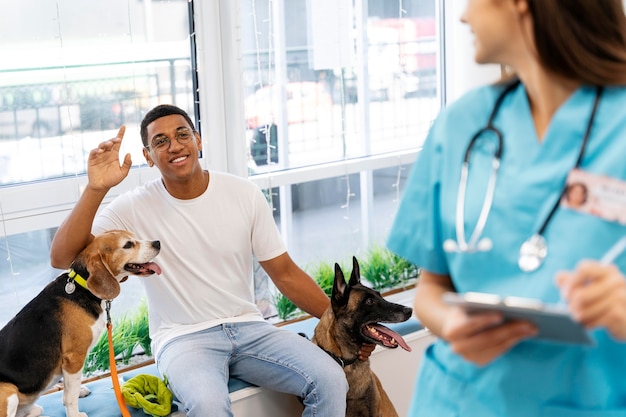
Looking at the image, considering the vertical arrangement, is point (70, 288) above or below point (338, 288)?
above

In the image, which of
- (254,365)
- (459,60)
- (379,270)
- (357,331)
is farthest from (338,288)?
(459,60)

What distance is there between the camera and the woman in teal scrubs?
0.93 m

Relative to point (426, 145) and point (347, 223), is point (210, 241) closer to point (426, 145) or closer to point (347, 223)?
point (347, 223)

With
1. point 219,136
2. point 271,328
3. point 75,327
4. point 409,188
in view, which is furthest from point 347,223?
point 409,188

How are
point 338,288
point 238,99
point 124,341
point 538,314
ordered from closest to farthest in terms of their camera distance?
point 538,314 < point 338,288 < point 124,341 < point 238,99

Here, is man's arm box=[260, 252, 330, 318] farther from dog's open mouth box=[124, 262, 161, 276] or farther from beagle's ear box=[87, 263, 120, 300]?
beagle's ear box=[87, 263, 120, 300]

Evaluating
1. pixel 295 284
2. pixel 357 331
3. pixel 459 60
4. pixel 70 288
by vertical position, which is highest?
pixel 459 60

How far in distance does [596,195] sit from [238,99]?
7.41ft

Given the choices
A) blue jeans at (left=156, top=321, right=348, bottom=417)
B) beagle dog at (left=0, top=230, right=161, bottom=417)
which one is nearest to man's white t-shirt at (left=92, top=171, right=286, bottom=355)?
blue jeans at (left=156, top=321, right=348, bottom=417)

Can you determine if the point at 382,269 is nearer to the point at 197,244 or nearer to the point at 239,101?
the point at 239,101

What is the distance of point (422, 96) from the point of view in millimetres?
3814

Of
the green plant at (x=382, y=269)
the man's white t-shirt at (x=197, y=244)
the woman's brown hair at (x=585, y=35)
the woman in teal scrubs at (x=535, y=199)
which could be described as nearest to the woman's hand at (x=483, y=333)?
the woman in teal scrubs at (x=535, y=199)

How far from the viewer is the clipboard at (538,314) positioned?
792mm

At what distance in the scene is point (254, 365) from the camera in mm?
2580
